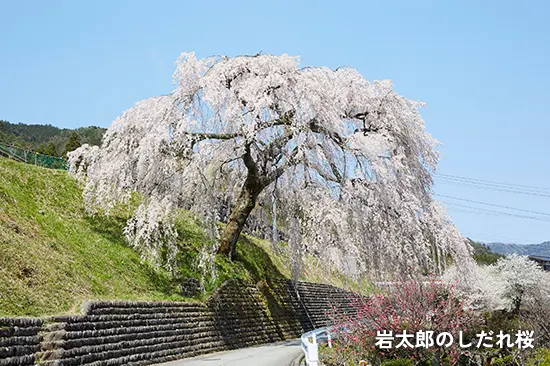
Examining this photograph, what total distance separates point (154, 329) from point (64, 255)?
353cm

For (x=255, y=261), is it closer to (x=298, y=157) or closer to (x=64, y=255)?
(x=298, y=157)

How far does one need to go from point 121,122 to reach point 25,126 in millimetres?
114686

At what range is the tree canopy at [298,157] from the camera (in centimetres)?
1852

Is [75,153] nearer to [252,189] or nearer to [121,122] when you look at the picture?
[121,122]

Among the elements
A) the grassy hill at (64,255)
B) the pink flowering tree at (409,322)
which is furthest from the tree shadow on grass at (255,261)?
the pink flowering tree at (409,322)

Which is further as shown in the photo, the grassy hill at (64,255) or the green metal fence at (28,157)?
the green metal fence at (28,157)

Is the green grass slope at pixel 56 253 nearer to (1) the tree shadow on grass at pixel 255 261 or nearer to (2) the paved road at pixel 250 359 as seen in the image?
(2) the paved road at pixel 250 359

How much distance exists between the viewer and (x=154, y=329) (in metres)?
15.3

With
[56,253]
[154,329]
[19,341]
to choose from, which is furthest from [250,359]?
[19,341]

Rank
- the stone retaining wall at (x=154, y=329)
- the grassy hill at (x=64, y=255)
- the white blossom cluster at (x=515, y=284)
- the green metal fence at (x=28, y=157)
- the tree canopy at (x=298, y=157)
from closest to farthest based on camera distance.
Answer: the stone retaining wall at (x=154, y=329)
the grassy hill at (x=64, y=255)
the tree canopy at (x=298, y=157)
the green metal fence at (x=28, y=157)
the white blossom cluster at (x=515, y=284)

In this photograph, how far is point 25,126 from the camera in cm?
12438

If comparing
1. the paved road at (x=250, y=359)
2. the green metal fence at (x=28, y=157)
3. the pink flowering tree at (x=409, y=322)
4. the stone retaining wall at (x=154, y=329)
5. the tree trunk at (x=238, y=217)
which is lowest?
the paved road at (x=250, y=359)

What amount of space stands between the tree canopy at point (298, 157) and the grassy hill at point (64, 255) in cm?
94

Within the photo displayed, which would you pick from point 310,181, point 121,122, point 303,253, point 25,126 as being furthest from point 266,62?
point 25,126
